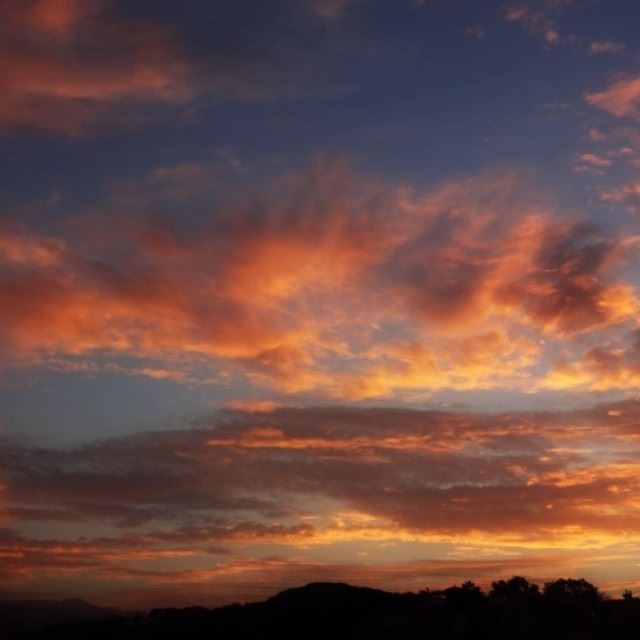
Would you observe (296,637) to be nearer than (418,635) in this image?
No

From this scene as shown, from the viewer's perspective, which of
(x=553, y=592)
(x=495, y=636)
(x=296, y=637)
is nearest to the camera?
(x=495, y=636)

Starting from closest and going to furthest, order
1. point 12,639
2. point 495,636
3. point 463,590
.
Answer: point 495,636 < point 463,590 < point 12,639

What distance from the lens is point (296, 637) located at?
70.7m

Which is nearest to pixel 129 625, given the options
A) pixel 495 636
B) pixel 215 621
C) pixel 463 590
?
pixel 215 621

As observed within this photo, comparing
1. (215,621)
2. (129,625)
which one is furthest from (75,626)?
(215,621)

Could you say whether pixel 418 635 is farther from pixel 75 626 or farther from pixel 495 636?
pixel 75 626

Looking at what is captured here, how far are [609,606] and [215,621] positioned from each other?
37163 mm

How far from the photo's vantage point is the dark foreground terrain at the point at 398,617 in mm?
57375

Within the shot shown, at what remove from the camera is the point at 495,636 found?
2254 inches

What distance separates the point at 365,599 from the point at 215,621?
14652mm

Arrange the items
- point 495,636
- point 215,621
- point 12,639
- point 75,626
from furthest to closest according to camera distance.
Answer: point 12,639
point 75,626
point 215,621
point 495,636

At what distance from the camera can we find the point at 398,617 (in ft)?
208

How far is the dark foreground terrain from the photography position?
188 feet

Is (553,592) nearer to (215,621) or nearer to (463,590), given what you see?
(463,590)
